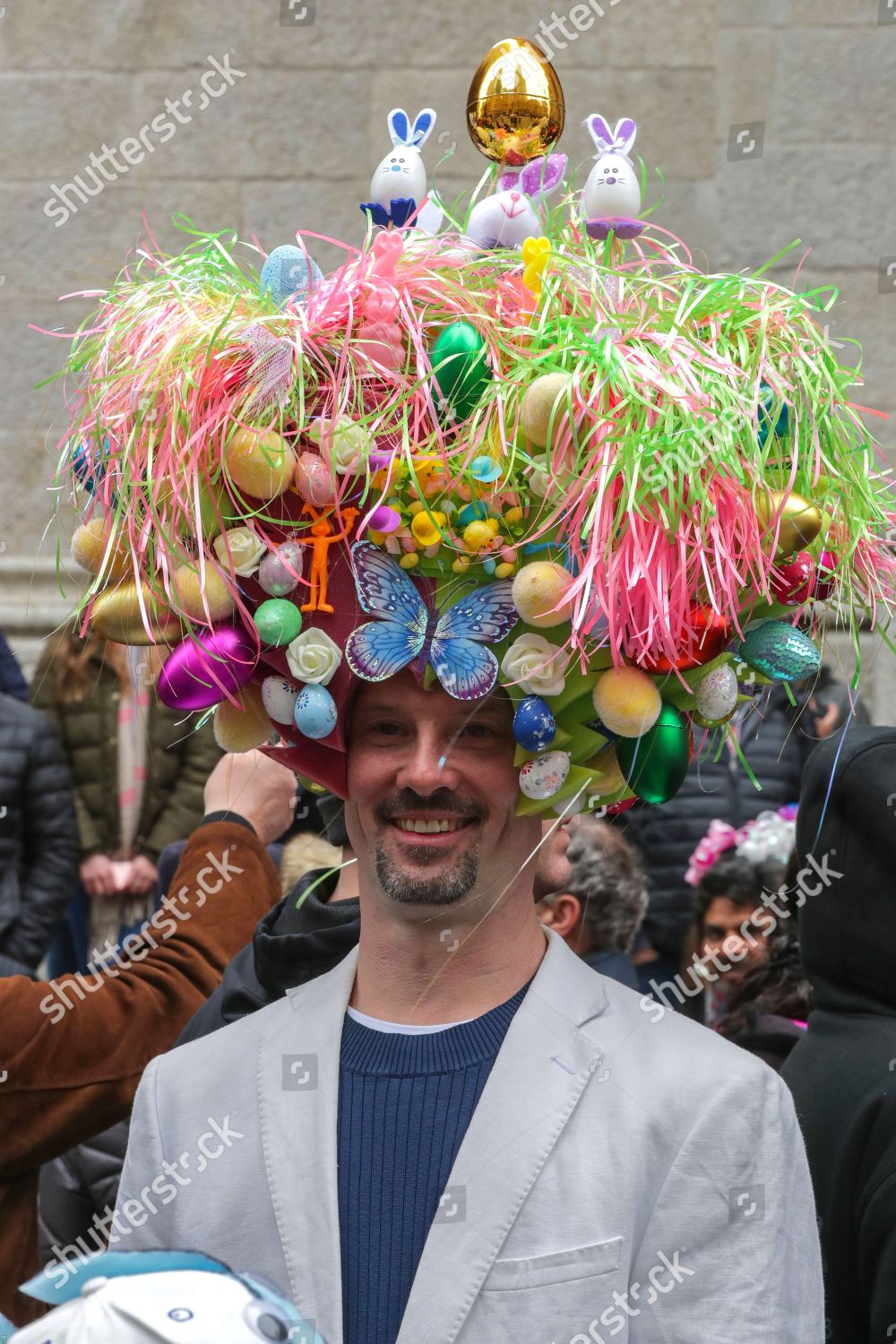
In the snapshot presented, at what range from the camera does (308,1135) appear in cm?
219

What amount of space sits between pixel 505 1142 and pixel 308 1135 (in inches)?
10.7

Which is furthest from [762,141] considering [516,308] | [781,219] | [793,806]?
[516,308]

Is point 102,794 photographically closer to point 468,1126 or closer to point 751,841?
point 751,841

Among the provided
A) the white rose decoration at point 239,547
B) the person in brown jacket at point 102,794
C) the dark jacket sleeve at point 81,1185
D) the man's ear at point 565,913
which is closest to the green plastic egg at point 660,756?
the white rose decoration at point 239,547

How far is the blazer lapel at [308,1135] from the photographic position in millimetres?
2074

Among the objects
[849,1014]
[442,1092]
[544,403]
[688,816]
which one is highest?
[544,403]

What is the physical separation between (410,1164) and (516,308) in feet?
3.57

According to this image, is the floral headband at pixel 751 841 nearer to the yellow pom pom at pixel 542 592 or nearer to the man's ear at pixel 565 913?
the man's ear at pixel 565 913

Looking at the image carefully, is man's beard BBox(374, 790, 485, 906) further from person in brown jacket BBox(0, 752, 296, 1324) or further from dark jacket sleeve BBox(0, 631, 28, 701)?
dark jacket sleeve BBox(0, 631, 28, 701)

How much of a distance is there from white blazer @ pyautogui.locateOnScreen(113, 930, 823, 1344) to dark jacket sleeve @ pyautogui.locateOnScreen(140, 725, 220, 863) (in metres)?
2.58

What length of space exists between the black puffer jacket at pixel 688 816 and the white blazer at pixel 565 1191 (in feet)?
7.05

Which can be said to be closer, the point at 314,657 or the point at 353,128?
the point at 314,657

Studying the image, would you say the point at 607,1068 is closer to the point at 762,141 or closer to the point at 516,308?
the point at 516,308

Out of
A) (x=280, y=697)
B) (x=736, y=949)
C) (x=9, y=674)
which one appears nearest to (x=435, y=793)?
(x=280, y=697)
